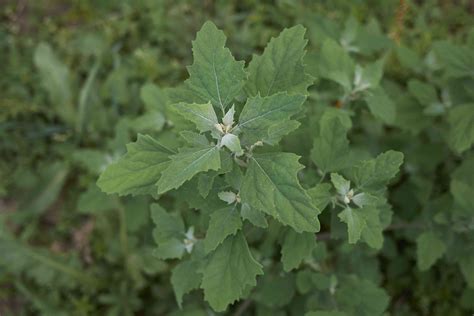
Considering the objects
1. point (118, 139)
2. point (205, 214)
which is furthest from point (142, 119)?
point (205, 214)

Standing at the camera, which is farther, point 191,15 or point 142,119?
point 191,15

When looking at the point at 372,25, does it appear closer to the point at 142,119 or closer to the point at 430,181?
the point at 430,181

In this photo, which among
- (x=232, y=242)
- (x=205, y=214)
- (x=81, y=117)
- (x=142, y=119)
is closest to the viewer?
(x=232, y=242)

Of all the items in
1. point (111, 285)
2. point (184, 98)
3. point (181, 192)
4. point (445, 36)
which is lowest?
point (111, 285)

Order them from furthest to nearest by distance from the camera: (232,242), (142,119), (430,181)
Answer: (430,181) → (142,119) → (232,242)

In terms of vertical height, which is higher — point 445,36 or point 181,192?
point 181,192

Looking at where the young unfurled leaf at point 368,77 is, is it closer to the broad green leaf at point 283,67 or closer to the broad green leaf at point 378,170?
the broad green leaf at point 378,170

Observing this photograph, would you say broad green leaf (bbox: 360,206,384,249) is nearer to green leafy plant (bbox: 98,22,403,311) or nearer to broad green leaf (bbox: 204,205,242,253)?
green leafy plant (bbox: 98,22,403,311)

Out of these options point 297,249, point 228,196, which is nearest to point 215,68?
point 228,196
